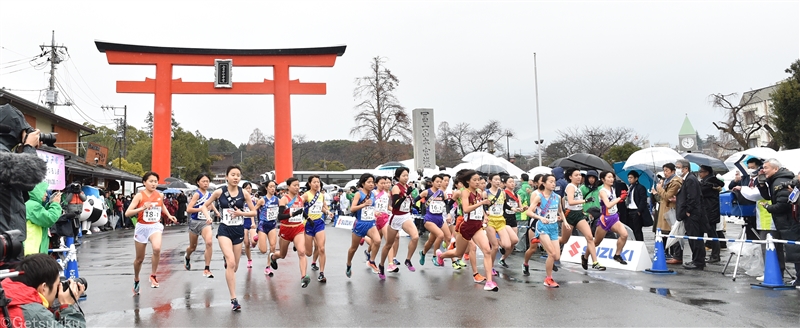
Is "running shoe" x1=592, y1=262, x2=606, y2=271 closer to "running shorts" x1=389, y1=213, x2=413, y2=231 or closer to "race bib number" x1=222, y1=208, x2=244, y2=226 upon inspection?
"running shorts" x1=389, y1=213, x2=413, y2=231

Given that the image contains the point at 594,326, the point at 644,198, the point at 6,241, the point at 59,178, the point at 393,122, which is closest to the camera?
the point at 6,241

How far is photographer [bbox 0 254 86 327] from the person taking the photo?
3414 mm

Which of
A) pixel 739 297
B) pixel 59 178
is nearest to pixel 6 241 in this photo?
pixel 59 178

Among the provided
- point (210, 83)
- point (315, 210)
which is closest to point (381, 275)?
point (315, 210)

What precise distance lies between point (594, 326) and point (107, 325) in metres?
5.25

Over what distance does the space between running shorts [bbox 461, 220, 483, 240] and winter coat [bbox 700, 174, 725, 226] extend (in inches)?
229

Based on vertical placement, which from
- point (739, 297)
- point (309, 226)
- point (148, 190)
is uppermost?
point (148, 190)

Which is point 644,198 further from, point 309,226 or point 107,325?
point 107,325

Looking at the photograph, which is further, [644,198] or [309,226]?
[644,198]

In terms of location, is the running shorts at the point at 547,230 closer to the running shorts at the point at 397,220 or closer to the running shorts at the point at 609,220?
the running shorts at the point at 609,220

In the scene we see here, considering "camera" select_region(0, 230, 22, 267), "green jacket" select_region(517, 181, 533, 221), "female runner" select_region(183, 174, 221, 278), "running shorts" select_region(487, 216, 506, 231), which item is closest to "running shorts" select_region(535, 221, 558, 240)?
"running shorts" select_region(487, 216, 506, 231)

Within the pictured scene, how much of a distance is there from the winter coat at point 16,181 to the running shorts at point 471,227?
5.68 m

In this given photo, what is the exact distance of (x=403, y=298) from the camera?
7.98m

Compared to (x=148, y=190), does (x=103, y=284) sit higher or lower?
lower
